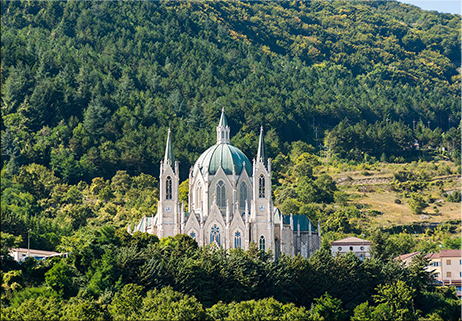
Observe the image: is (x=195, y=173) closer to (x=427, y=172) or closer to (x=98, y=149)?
(x=98, y=149)

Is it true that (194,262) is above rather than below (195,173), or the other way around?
below

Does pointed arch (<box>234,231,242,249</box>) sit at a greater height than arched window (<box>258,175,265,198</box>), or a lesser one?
lesser

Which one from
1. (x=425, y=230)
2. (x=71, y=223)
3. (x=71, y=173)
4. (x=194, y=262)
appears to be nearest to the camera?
(x=194, y=262)

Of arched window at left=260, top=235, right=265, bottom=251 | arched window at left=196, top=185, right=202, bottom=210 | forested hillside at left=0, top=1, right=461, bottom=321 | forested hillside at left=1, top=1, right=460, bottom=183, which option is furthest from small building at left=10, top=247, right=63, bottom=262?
forested hillside at left=1, top=1, right=460, bottom=183

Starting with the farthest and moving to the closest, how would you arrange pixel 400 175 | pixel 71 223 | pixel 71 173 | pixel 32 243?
1. pixel 400 175
2. pixel 71 173
3. pixel 71 223
4. pixel 32 243

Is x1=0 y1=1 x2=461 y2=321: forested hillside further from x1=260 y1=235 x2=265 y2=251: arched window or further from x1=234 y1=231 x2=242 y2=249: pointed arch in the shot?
x1=260 y1=235 x2=265 y2=251: arched window

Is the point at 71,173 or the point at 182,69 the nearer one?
the point at 71,173

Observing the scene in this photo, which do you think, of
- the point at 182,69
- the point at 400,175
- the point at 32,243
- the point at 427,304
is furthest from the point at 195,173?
the point at 182,69
